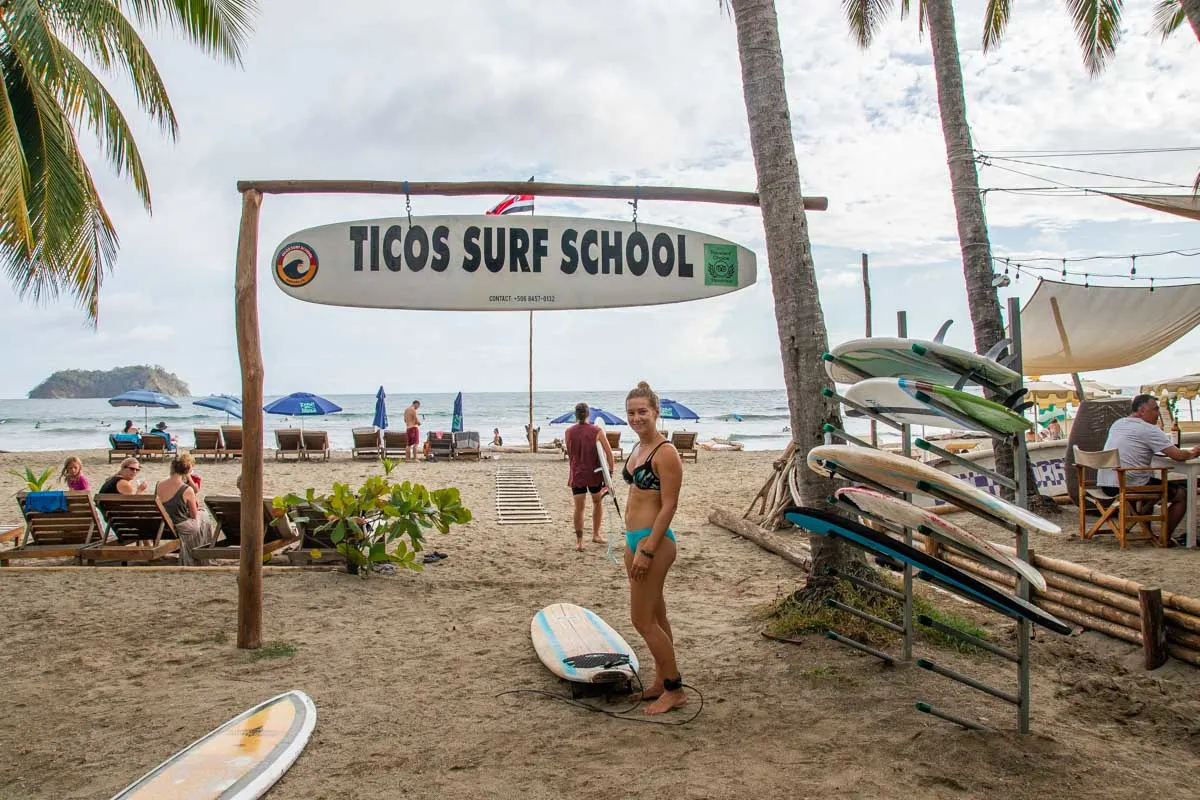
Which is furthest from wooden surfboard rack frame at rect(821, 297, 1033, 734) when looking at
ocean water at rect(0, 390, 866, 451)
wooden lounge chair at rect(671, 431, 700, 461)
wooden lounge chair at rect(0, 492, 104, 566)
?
ocean water at rect(0, 390, 866, 451)

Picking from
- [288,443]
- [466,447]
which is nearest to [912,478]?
[466,447]

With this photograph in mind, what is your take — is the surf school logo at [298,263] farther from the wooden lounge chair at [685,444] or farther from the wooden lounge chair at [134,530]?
the wooden lounge chair at [685,444]

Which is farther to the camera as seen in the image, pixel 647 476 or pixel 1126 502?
pixel 1126 502

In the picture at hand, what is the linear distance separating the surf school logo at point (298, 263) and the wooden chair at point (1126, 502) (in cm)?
651

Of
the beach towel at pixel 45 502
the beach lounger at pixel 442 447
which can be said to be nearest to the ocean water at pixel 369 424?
the beach lounger at pixel 442 447

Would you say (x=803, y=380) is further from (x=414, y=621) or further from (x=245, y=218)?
(x=245, y=218)

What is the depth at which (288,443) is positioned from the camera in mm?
19188

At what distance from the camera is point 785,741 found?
338 centimetres

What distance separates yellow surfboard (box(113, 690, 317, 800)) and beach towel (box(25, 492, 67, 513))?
15.6 ft

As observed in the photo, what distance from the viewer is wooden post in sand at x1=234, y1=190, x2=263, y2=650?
4.64 m

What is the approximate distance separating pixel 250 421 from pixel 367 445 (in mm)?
15749

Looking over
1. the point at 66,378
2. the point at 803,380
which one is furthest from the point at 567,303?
the point at 66,378

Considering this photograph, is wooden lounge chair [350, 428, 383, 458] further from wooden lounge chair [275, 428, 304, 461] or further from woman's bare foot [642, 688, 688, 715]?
woman's bare foot [642, 688, 688, 715]

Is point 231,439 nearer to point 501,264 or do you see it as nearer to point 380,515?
point 380,515
